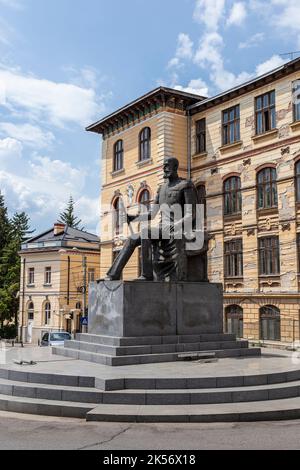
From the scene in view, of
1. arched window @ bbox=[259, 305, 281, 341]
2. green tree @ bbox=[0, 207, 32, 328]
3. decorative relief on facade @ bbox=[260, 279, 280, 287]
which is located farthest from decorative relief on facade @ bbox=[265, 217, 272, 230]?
green tree @ bbox=[0, 207, 32, 328]

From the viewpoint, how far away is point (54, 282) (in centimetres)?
4184

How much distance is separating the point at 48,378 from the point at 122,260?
368cm

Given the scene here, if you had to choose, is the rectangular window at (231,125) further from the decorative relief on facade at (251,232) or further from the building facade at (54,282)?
the building facade at (54,282)

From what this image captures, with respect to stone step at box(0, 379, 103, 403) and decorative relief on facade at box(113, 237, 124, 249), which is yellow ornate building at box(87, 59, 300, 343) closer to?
decorative relief on facade at box(113, 237, 124, 249)

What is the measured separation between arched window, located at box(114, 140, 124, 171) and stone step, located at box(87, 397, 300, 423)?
28.7 m

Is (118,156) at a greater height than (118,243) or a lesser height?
greater

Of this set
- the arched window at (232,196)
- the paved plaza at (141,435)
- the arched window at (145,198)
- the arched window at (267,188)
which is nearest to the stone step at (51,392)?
the paved plaza at (141,435)

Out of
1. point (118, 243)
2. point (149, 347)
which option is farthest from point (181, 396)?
point (118, 243)

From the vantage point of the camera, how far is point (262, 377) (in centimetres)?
874

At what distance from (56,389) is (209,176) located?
23.1 meters

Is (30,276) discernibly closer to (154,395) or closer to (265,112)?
(265,112)

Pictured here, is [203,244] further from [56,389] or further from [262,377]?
[56,389]

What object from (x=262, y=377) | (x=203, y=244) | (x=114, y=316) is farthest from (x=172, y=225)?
(x=262, y=377)

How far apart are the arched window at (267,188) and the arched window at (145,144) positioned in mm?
8480
